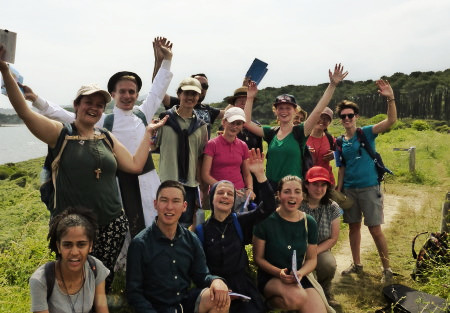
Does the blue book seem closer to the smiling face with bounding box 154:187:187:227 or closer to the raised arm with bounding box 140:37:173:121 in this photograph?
the raised arm with bounding box 140:37:173:121

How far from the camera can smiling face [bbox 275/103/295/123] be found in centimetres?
504

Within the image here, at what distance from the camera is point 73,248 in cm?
281

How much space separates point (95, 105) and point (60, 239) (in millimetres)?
1118

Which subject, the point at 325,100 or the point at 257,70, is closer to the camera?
the point at 325,100

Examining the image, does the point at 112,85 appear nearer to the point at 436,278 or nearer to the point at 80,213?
the point at 80,213

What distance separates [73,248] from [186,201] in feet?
5.64

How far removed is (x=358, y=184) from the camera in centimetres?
539

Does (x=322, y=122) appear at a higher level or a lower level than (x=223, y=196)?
higher

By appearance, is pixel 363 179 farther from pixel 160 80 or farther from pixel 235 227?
pixel 160 80

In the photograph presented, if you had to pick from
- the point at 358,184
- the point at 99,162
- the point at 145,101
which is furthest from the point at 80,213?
the point at 358,184

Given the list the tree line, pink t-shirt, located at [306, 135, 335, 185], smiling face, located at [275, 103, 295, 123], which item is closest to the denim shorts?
pink t-shirt, located at [306, 135, 335, 185]

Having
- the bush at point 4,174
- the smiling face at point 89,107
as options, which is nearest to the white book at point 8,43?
the smiling face at point 89,107

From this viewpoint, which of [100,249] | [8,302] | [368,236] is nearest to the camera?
[100,249]

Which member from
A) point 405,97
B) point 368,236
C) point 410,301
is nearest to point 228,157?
point 410,301
